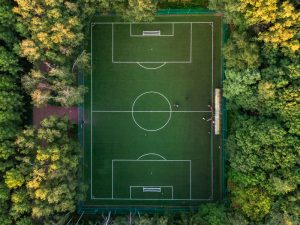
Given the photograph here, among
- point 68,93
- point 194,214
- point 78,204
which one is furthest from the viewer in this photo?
point 78,204

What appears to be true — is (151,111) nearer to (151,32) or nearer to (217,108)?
(217,108)

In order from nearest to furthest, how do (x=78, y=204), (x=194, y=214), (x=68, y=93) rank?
1. (x=68, y=93)
2. (x=194, y=214)
3. (x=78, y=204)

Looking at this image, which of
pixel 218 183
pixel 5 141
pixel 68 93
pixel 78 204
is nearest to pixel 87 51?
pixel 68 93

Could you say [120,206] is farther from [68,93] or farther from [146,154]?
[68,93]

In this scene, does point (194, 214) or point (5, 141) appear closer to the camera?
point (5, 141)

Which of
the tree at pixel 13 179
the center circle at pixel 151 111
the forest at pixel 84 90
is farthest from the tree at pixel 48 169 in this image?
the center circle at pixel 151 111

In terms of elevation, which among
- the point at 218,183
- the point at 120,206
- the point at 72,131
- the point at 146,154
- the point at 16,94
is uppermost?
the point at 16,94

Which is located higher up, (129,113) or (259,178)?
(129,113)
